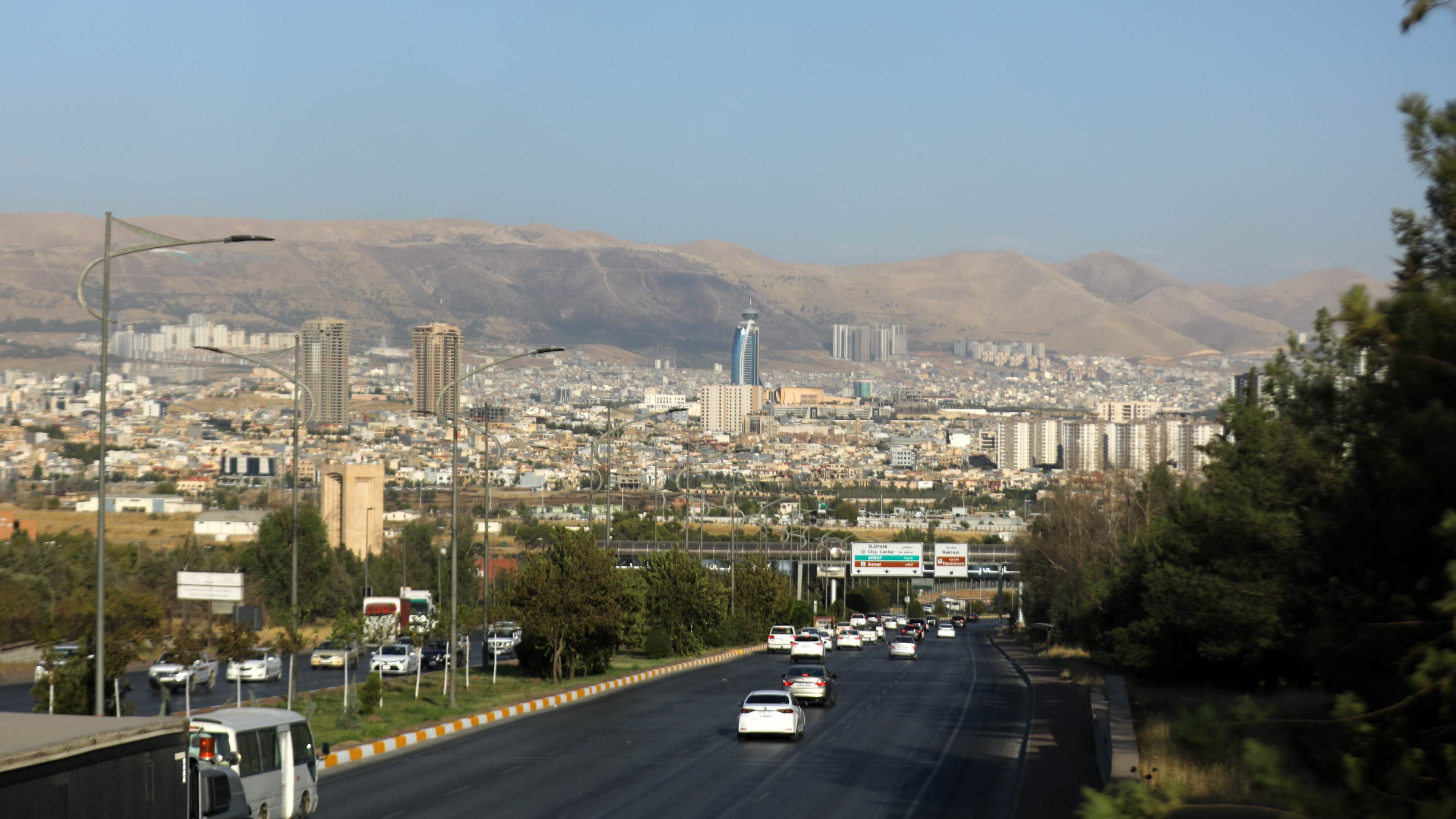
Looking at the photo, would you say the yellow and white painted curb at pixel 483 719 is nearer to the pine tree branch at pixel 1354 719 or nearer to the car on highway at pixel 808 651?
the car on highway at pixel 808 651

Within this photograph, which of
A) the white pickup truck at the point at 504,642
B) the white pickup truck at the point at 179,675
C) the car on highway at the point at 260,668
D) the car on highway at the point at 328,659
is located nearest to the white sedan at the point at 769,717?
the white pickup truck at the point at 179,675

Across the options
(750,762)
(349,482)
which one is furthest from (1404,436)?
(349,482)

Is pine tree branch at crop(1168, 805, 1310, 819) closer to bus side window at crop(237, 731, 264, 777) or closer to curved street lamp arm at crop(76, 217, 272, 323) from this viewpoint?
bus side window at crop(237, 731, 264, 777)

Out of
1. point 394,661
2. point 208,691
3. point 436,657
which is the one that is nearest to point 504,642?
point 436,657

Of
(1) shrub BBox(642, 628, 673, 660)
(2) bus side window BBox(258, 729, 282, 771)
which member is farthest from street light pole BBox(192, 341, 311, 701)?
(1) shrub BBox(642, 628, 673, 660)

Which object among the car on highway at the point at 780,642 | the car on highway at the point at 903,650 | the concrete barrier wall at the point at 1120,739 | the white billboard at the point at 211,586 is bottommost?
the car on highway at the point at 780,642

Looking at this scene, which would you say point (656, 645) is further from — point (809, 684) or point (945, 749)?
point (945, 749)
